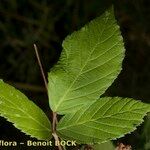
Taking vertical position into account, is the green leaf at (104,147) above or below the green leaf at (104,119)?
below

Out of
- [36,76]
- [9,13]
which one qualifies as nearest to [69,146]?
[36,76]

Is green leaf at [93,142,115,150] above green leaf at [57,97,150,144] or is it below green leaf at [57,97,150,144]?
below

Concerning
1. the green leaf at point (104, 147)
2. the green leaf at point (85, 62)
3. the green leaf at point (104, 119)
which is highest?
the green leaf at point (85, 62)
